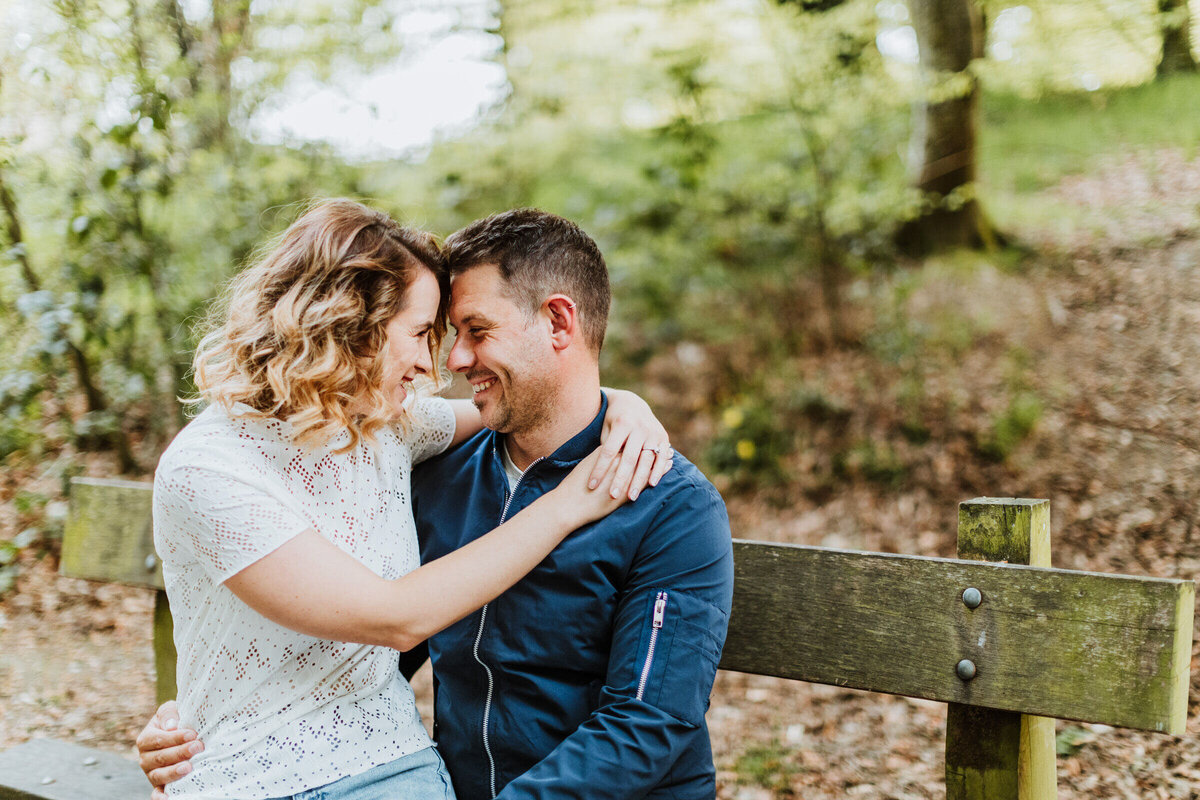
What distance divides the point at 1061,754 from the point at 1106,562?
182 centimetres

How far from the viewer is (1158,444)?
608cm

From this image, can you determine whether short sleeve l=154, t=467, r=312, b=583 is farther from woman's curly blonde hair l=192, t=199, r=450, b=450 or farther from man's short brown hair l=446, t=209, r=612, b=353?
man's short brown hair l=446, t=209, r=612, b=353

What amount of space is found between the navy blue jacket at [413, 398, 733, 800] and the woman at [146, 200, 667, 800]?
114 mm

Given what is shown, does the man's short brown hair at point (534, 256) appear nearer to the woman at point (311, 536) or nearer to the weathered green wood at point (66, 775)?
the woman at point (311, 536)

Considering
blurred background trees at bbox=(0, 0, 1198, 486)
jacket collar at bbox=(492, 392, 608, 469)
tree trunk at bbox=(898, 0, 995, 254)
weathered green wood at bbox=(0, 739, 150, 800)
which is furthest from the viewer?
tree trunk at bbox=(898, 0, 995, 254)

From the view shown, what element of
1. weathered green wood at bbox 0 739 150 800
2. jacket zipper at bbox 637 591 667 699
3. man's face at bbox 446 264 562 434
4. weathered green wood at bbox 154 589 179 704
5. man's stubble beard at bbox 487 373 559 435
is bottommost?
weathered green wood at bbox 0 739 150 800

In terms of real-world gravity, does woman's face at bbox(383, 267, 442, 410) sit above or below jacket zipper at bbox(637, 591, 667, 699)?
above

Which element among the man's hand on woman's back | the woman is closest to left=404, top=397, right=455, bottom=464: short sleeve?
the woman

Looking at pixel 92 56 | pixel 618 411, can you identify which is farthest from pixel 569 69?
pixel 618 411

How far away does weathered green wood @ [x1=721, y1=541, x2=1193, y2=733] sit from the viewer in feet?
6.21

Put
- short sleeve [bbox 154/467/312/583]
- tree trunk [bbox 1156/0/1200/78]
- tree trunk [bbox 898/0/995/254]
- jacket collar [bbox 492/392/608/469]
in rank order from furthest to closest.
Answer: tree trunk [bbox 898/0/995/254] < tree trunk [bbox 1156/0/1200/78] < jacket collar [bbox 492/392/608/469] < short sleeve [bbox 154/467/312/583]

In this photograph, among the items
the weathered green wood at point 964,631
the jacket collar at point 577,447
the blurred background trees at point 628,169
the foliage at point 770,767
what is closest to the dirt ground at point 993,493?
the foliage at point 770,767

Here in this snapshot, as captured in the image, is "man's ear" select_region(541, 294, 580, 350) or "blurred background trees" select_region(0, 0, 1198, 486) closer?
"man's ear" select_region(541, 294, 580, 350)

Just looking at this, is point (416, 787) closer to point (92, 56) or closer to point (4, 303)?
point (4, 303)
